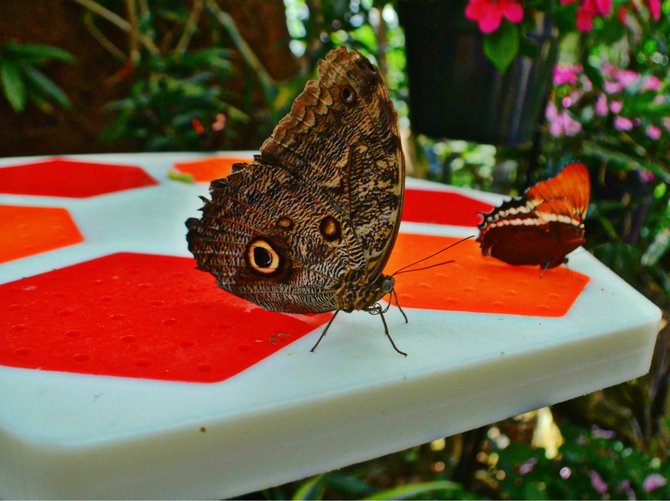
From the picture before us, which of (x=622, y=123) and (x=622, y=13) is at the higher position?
(x=622, y=13)

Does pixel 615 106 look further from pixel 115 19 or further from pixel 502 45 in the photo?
pixel 115 19

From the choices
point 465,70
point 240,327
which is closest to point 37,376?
point 240,327

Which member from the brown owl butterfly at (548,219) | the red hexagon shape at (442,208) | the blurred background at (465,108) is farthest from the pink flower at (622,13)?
the brown owl butterfly at (548,219)

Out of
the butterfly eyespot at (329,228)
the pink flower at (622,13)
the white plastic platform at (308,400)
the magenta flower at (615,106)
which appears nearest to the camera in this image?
the white plastic platform at (308,400)

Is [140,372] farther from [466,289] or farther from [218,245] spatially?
[466,289]

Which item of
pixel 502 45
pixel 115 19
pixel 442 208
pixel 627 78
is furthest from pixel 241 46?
pixel 442 208

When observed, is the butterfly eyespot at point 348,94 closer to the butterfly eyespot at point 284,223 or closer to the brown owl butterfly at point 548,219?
the butterfly eyespot at point 284,223
